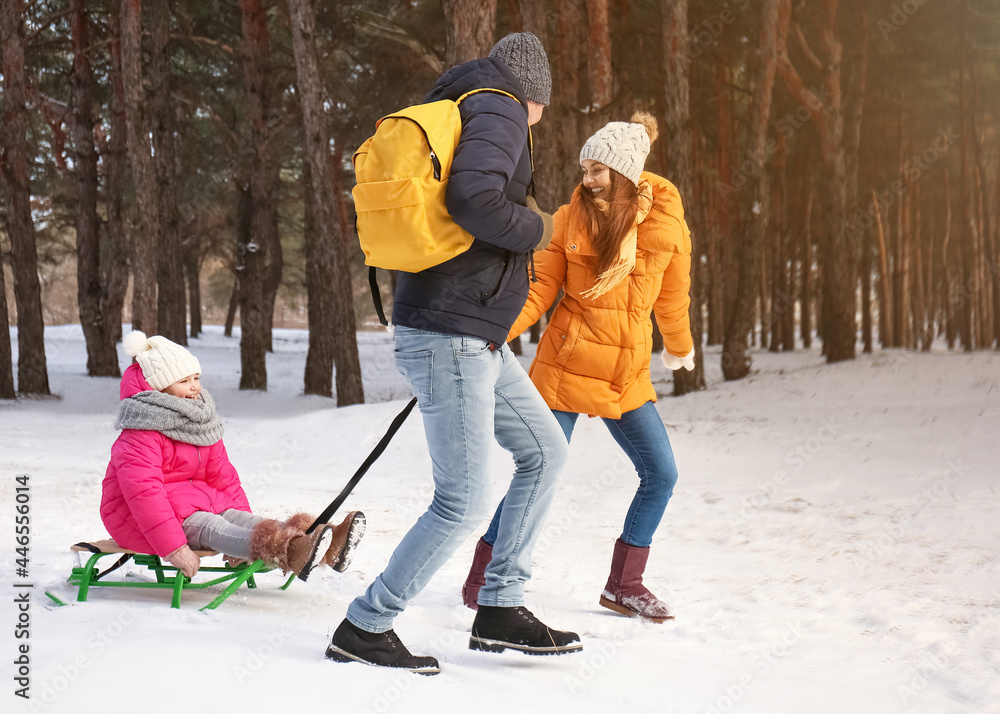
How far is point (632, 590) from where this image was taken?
3.94 metres

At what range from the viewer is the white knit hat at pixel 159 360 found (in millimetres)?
3752

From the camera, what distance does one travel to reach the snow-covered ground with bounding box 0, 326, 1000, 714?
2764mm

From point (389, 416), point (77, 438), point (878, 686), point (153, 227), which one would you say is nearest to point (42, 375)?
point (153, 227)

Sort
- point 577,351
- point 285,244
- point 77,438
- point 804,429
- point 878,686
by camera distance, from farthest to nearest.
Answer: point 285,244, point 77,438, point 804,429, point 577,351, point 878,686

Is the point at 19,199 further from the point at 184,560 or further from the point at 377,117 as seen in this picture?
the point at 184,560

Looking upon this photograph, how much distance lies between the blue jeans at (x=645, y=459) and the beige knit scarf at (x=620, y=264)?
0.57 m

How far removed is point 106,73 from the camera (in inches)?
744

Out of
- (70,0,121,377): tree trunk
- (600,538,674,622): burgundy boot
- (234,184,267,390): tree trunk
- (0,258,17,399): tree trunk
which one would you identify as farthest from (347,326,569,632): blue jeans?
(70,0,121,377): tree trunk

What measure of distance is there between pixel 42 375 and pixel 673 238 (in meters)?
13.6

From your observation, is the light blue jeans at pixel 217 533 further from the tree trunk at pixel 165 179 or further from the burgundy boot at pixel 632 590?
the tree trunk at pixel 165 179

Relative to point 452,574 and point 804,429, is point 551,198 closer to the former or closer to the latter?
point 804,429

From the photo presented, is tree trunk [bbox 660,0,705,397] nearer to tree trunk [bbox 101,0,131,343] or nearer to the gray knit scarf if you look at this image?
the gray knit scarf

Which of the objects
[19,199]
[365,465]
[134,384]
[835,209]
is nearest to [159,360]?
[134,384]

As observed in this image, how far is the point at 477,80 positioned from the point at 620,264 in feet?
3.95
